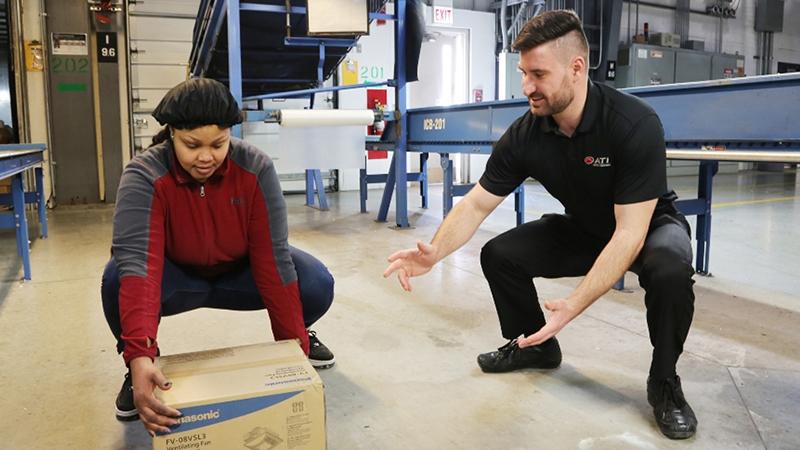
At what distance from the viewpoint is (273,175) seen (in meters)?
1.66

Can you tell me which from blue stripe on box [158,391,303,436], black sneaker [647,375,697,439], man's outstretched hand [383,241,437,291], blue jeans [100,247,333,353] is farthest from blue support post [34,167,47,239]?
black sneaker [647,375,697,439]

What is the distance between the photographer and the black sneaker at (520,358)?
80.8 inches

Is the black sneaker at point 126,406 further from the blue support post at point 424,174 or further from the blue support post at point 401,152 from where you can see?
the blue support post at point 424,174

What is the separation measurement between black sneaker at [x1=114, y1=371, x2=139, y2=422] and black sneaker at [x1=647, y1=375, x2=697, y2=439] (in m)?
1.44

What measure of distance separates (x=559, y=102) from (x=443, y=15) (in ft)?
23.5

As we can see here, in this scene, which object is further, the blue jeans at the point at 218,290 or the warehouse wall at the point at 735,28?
the warehouse wall at the point at 735,28

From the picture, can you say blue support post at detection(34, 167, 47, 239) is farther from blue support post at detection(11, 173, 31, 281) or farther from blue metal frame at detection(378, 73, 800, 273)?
blue metal frame at detection(378, 73, 800, 273)

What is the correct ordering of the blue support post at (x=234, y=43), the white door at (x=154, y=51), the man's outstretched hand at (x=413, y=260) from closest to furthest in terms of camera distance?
the man's outstretched hand at (x=413, y=260) < the blue support post at (x=234, y=43) < the white door at (x=154, y=51)

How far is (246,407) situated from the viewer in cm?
121

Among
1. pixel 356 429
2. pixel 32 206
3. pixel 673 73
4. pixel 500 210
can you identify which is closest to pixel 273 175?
pixel 356 429

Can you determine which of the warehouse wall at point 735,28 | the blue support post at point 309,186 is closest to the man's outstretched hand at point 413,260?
the blue support post at point 309,186

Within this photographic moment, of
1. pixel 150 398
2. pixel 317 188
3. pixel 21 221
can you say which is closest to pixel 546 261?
pixel 150 398

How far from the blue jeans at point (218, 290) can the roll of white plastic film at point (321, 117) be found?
2.82m

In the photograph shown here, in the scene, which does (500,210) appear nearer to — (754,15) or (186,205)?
(186,205)
